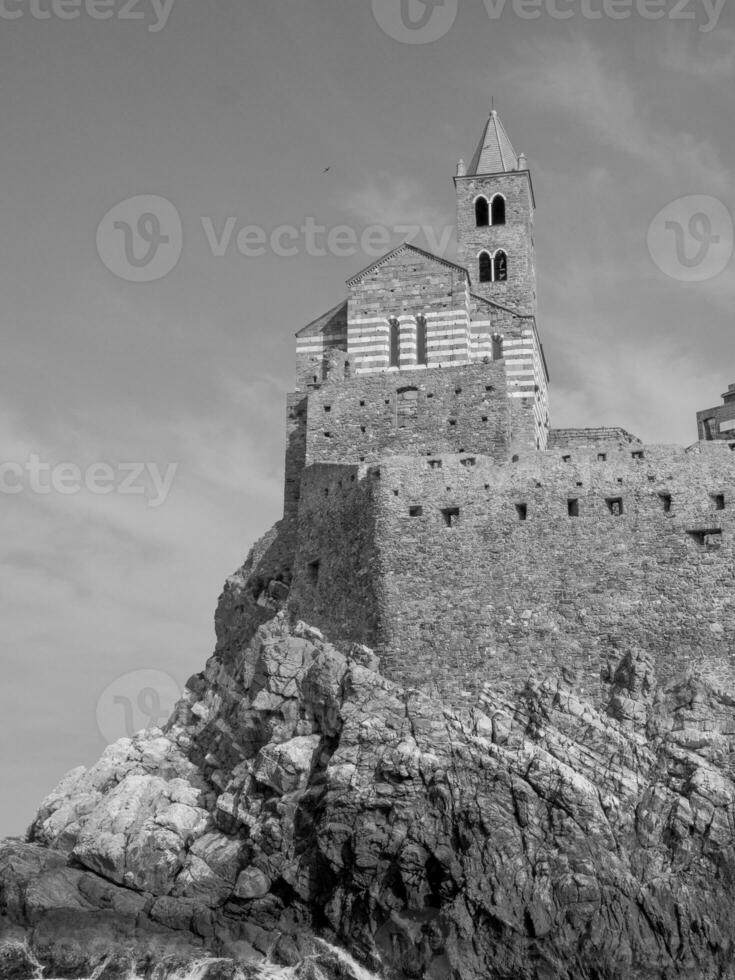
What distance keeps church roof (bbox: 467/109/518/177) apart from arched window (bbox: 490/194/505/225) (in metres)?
1.68

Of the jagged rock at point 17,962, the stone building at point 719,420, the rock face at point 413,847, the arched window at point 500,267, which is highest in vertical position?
the arched window at point 500,267

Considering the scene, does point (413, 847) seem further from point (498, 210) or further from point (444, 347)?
point (498, 210)

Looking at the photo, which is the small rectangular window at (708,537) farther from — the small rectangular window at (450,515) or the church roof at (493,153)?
Result: the church roof at (493,153)

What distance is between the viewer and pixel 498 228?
68750mm

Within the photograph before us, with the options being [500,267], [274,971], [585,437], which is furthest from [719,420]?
[274,971]

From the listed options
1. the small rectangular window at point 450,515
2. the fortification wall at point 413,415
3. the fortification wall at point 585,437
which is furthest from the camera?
the fortification wall at point 585,437

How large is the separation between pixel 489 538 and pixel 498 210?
25.6 m

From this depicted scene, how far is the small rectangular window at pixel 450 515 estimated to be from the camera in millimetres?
51469

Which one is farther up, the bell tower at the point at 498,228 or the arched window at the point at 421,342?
the bell tower at the point at 498,228

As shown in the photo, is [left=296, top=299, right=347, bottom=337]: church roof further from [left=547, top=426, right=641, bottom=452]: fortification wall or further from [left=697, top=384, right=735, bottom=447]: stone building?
[left=697, top=384, right=735, bottom=447]: stone building

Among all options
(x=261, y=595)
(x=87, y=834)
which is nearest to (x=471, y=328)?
(x=261, y=595)

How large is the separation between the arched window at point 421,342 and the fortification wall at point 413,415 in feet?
9.44

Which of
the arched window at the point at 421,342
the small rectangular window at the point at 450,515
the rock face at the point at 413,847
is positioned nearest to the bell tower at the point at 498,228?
the arched window at the point at 421,342

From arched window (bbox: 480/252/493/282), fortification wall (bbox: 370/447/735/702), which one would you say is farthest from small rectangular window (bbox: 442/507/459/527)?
arched window (bbox: 480/252/493/282)
